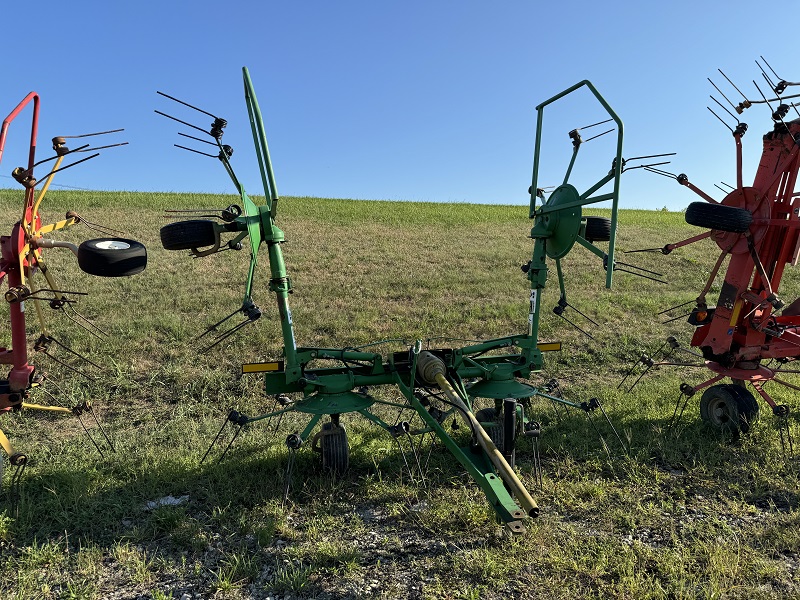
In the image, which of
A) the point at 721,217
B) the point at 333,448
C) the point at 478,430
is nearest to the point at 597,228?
the point at 721,217

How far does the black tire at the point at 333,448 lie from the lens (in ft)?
14.6

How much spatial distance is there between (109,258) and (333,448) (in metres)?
2.30

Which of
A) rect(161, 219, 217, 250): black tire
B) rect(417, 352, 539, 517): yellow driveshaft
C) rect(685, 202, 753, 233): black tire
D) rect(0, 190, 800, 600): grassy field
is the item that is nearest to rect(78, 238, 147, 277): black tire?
rect(161, 219, 217, 250): black tire

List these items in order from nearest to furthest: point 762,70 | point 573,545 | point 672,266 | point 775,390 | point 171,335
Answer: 1. point 573,545
2. point 762,70
3. point 775,390
4. point 171,335
5. point 672,266

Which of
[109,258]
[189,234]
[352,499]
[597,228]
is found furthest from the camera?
[597,228]

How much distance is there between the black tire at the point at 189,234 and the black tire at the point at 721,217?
14.0 ft

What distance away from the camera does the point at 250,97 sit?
13.3ft

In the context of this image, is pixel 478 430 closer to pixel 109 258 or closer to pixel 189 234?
pixel 189 234

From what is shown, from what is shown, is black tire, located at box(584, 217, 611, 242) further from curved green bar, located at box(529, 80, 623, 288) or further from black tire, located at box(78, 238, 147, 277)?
black tire, located at box(78, 238, 147, 277)

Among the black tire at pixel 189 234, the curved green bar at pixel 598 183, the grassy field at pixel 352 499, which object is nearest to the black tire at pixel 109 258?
the black tire at pixel 189 234

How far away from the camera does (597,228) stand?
14.4 feet

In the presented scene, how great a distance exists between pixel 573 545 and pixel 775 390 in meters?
5.17

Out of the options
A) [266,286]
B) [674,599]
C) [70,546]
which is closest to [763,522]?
[674,599]

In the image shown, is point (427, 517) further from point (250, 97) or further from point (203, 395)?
point (203, 395)
